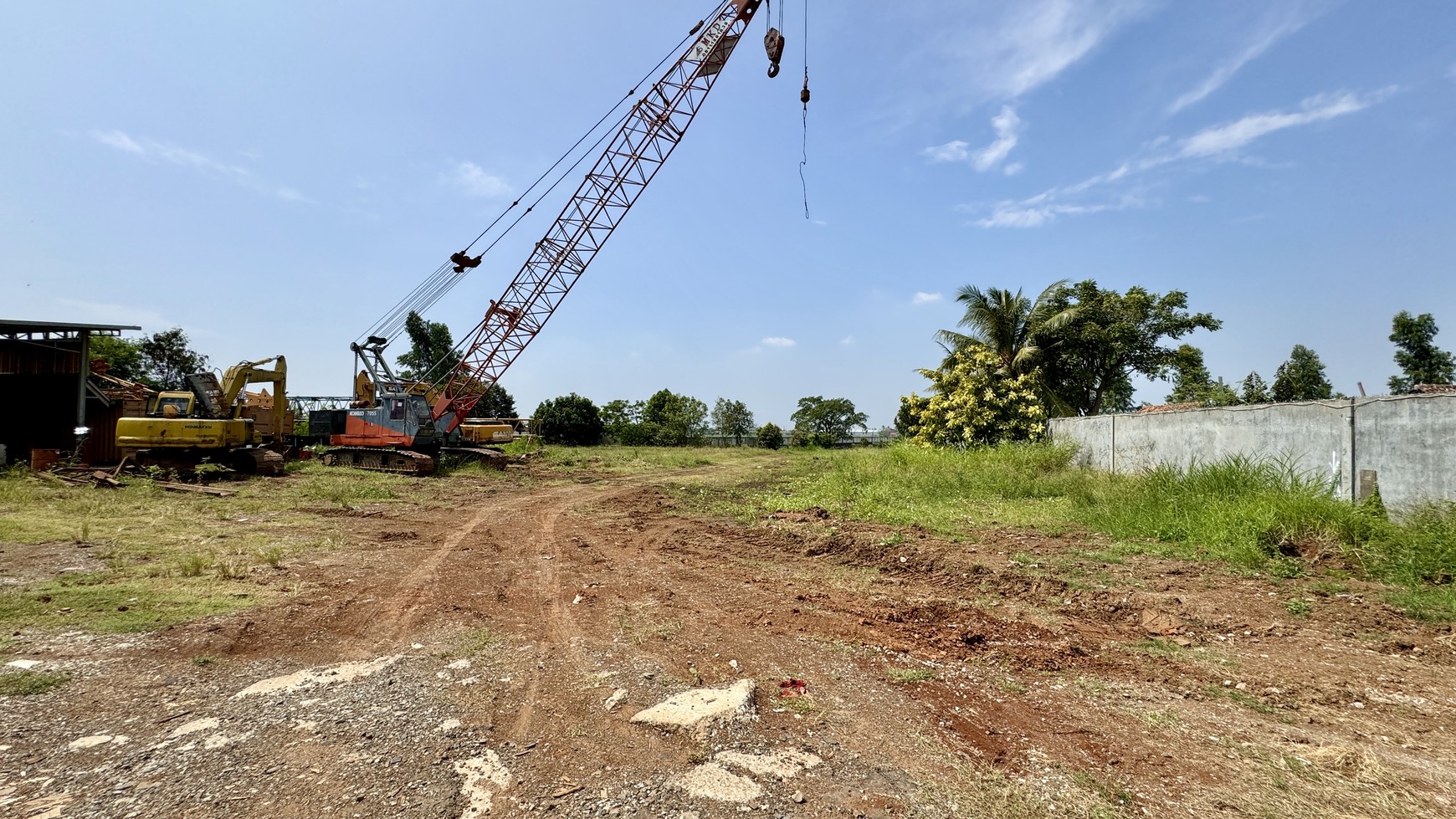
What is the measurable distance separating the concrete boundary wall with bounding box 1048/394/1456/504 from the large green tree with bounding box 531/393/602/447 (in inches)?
1265

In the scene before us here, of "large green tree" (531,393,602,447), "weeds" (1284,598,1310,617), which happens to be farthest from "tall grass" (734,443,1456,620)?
"large green tree" (531,393,602,447)

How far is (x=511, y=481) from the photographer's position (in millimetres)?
18516

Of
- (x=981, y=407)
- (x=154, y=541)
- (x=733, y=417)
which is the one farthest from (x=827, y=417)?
(x=154, y=541)

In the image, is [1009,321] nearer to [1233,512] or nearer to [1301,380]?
[1233,512]

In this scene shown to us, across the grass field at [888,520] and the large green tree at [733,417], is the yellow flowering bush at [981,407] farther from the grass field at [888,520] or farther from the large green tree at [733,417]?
the large green tree at [733,417]

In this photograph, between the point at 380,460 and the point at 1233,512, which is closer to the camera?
the point at 1233,512

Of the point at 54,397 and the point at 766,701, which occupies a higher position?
the point at 54,397

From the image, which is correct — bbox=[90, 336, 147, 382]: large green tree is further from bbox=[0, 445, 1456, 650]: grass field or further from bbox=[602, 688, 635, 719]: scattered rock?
bbox=[602, 688, 635, 719]: scattered rock

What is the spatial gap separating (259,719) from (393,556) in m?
4.84

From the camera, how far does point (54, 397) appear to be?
59.7 ft

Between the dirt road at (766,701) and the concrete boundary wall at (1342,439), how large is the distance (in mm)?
2581

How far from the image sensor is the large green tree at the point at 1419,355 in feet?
109

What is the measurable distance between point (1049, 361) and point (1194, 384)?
15404mm

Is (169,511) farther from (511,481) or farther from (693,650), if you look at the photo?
(693,650)
